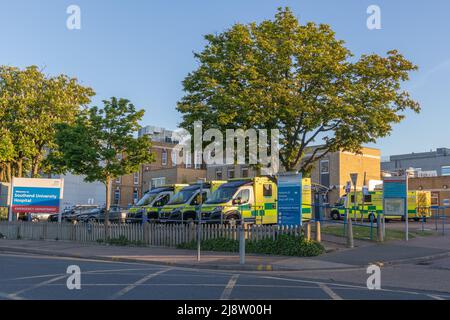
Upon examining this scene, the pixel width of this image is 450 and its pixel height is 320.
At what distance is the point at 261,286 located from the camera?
447 inches

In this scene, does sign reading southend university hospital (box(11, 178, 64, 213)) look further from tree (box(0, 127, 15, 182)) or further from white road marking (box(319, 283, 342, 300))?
white road marking (box(319, 283, 342, 300))

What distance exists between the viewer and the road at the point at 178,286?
9.87m

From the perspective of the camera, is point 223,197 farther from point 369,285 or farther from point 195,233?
point 369,285

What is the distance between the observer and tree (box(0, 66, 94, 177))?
115 ft

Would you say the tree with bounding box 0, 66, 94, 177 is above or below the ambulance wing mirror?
above

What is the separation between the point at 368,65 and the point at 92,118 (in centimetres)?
1360

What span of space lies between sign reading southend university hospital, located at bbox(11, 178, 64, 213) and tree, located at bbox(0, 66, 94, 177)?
6.23m

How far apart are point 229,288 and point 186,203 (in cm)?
1611

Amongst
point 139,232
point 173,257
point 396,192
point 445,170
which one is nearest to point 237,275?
point 173,257

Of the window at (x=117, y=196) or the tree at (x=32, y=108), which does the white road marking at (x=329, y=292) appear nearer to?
the tree at (x=32, y=108)

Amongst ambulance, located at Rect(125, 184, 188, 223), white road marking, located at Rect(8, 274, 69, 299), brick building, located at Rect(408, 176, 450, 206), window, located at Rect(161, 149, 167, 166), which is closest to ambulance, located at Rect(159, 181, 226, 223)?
ambulance, located at Rect(125, 184, 188, 223)

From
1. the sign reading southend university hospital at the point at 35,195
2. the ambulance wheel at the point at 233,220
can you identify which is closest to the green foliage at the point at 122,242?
the ambulance wheel at the point at 233,220
